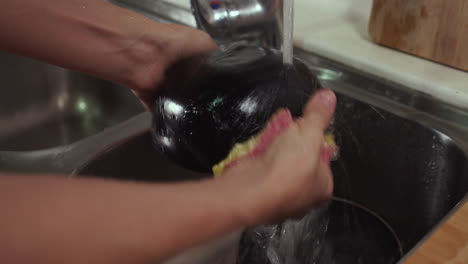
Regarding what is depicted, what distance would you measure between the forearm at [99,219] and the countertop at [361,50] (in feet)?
1.06

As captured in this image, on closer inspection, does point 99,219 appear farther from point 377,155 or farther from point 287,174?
point 377,155

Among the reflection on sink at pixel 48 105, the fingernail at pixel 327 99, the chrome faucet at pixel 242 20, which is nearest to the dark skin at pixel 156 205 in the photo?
the fingernail at pixel 327 99

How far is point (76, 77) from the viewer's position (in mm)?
1214

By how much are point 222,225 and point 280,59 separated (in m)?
0.28

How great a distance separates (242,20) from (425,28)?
0.27 meters

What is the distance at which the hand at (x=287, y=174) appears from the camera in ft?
1.42

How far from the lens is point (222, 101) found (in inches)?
24.1

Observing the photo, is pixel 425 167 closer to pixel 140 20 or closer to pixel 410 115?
pixel 410 115

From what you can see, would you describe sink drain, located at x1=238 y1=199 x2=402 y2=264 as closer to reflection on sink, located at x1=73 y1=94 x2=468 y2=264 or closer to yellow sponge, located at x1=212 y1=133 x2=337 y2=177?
reflection on sink, located at x1=73 y1=94 x2=468 y2=264

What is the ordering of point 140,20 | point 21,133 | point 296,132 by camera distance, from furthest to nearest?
point 21,133
point 140,20
point 296,132

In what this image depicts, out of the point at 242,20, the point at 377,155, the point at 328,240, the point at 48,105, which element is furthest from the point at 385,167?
the point at 48,105

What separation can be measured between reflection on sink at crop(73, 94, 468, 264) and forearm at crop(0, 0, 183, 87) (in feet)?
0.47

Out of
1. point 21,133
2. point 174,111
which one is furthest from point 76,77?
point 174,111

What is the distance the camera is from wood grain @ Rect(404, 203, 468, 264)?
1.74 feet
